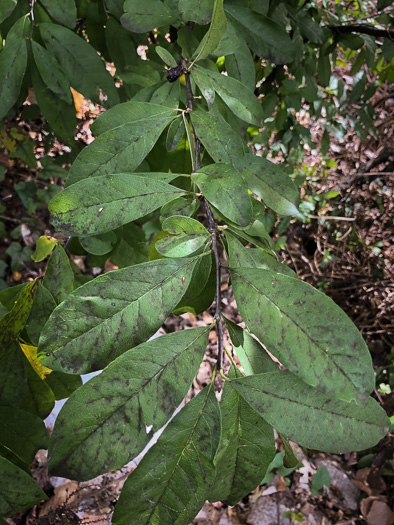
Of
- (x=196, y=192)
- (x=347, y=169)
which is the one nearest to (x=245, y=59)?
(x=196, y=192)

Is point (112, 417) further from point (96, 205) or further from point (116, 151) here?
point (116, 151)

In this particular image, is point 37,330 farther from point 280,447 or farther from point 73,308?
point 280,447

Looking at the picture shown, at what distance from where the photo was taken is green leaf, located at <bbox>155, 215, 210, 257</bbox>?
600 millimetres

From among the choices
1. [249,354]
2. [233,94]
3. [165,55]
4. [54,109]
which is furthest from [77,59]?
[249,354]

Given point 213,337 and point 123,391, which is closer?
point 123,391

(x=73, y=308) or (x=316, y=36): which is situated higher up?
(x=316, y=36)

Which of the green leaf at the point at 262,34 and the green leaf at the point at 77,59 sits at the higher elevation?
the green leaf at the point at 262,34

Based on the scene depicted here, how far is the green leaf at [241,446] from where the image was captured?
577mm

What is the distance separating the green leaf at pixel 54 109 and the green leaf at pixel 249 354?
2.53 feet

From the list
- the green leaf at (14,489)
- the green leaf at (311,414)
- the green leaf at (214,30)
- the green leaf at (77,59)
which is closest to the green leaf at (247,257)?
the green leaf at (311,414)

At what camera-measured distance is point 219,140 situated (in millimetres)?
706

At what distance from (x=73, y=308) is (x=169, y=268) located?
134 mm

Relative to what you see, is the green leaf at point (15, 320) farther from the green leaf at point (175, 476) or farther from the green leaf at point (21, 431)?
the green leaf at point (175, 476)

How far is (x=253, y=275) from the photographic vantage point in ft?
1.91
